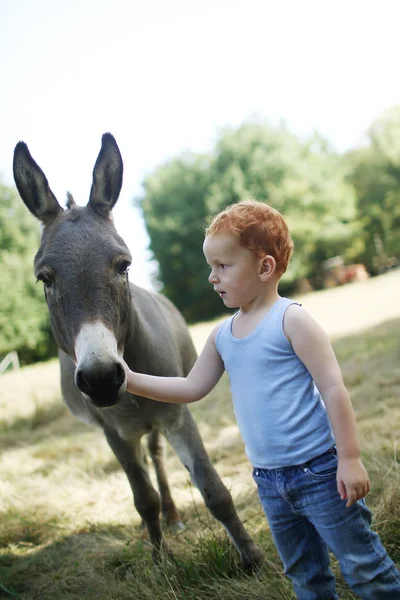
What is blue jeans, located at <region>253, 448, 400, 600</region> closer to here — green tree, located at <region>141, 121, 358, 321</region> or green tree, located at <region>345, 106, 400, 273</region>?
green tree, located at <region>141, 121, 358, 321</region>

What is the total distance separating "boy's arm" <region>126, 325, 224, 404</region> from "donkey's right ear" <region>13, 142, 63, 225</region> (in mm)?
1160

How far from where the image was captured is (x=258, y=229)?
6.50 feet

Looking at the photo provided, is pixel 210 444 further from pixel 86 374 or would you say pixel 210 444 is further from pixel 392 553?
pixel 86 374

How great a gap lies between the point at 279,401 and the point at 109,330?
78 cm

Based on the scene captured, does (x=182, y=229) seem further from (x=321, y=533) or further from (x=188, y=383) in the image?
(x=321, y=533)

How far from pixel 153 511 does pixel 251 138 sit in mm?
33866

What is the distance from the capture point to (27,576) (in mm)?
3445

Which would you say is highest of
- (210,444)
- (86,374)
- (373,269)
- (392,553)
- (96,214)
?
(96,214)

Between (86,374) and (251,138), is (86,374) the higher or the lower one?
the lower one

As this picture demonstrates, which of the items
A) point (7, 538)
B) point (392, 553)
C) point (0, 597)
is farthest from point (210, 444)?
point (392, 553)

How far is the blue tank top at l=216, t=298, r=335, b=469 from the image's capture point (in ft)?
6.29

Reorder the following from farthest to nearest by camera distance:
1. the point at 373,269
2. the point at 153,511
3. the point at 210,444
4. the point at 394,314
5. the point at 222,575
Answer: the point at 373,269 < the point at 394,314 < the point at 210,444 < the point at 153,511 < the point at 222,575

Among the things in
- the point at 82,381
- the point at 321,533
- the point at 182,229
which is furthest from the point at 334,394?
the point at 182,229

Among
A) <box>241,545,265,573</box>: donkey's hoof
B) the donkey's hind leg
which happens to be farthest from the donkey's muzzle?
the donkey's hind leg
